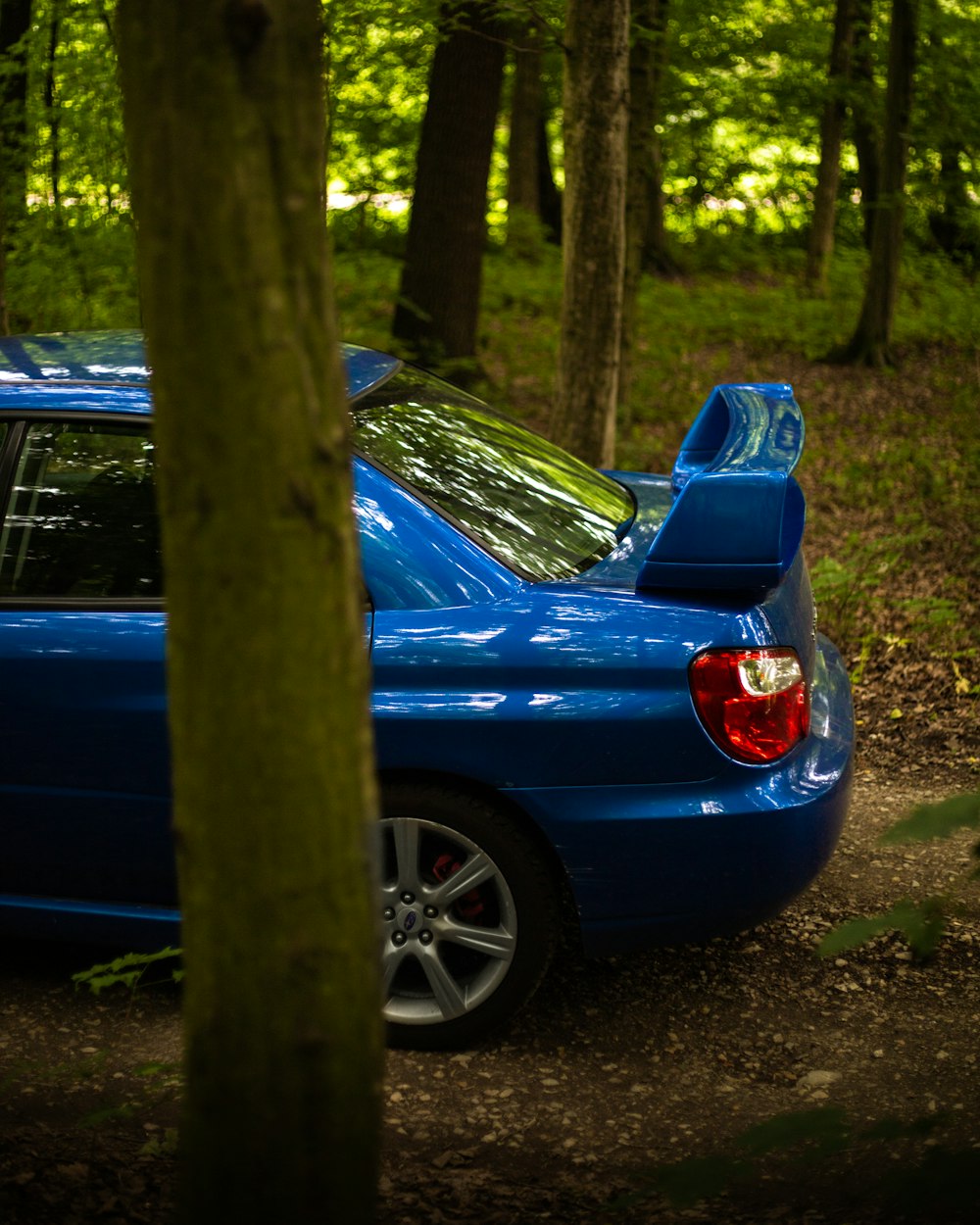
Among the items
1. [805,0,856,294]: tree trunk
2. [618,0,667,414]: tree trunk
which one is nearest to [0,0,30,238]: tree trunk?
[618,0,667,414]: tree trunk

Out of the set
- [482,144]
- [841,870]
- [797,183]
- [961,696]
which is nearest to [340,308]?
[482,144]

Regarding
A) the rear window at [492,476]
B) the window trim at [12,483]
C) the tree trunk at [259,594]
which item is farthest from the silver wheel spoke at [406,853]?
the tree trunk at [259,594]

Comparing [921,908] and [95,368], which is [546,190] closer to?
[95,368]

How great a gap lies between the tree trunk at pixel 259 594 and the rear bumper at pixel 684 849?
146 cm

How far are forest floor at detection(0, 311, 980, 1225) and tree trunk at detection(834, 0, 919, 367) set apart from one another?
1167 cm

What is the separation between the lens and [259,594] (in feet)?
5.28

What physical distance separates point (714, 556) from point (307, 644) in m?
1.81

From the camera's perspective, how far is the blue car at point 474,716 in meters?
3.18

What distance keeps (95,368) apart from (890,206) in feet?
43.6

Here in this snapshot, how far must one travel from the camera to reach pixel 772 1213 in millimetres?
2627

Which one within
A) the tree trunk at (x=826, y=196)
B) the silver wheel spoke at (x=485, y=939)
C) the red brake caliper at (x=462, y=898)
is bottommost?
the silver wheel spoke at (x=485, y=939)

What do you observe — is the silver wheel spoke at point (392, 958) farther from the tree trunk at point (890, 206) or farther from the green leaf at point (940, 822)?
the tree trunk at point (890, 206)

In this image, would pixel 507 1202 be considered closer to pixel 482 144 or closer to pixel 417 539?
pixel 417 539

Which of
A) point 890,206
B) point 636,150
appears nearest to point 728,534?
point 636,150
